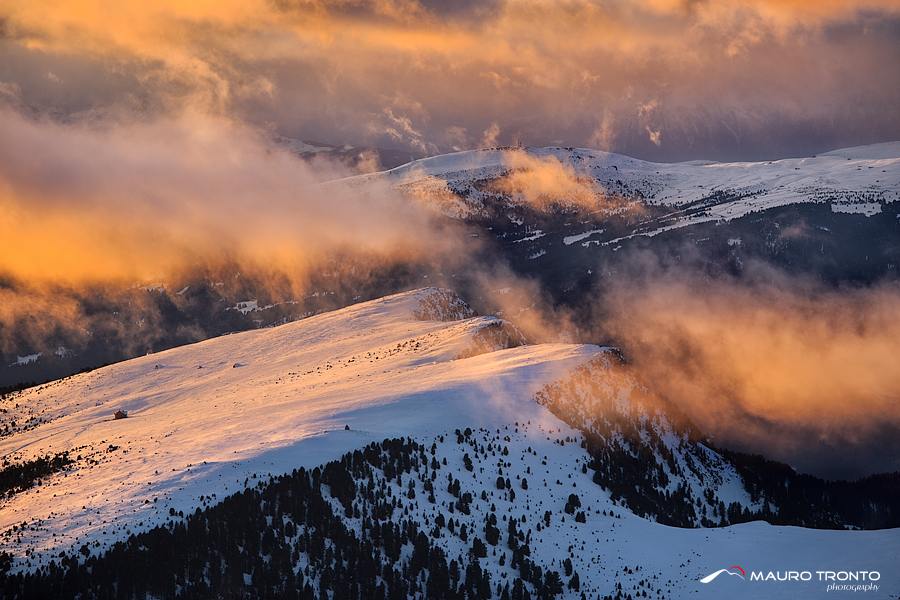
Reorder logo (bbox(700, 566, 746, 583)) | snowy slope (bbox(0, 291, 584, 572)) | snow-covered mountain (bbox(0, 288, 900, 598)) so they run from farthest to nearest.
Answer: snowy slope (bbox(0, 291, 584, 572)) → logo (bbox(700, 566, 746, 583)) → snow-covered mountain (bbox(0, 288, 900, 598))

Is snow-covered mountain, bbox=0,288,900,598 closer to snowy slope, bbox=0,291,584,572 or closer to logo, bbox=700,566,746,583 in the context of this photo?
snowy slope, bbox=0,291,584,572

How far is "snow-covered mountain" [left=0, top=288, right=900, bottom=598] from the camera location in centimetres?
4891

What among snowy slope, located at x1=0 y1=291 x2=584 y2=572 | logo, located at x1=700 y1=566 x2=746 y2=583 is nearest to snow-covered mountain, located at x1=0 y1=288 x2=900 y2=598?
snowy slope, located at x1=0 y1=291 x2=584 y2=572

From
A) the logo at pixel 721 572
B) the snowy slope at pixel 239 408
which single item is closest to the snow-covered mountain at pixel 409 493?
the snowy slope at pixel 239 408

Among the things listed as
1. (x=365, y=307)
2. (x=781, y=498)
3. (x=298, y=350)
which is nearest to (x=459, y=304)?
(x=365, y=307)

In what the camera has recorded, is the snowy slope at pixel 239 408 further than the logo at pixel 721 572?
Yes

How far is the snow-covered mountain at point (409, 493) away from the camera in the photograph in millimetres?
48906

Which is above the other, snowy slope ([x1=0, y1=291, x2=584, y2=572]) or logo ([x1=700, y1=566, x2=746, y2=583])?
snowy slope ([x1=0, y1=291, x2=584, y2=572])

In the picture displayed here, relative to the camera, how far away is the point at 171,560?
46.4 m

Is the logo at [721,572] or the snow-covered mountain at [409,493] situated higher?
the snow-covered mountain at [409,493]

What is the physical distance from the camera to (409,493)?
5909cm

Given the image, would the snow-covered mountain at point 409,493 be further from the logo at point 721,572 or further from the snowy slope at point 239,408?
the logo at point 721,572

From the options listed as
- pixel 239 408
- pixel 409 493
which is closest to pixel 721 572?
pixel 409 493

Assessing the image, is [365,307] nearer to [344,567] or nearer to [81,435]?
[81,435]
